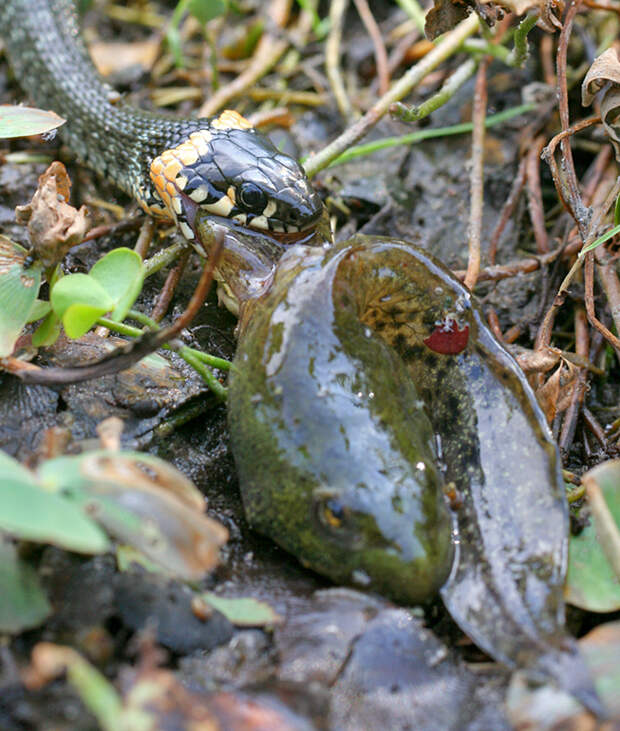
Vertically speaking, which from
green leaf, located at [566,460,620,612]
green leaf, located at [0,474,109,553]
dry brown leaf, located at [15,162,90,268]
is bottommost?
green leaf, located at [566,460,620,612]

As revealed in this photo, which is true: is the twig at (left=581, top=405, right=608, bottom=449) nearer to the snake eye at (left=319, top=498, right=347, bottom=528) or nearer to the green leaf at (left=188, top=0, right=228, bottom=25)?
the snake eye at (left=319, top=498, right=347, bottom=528)

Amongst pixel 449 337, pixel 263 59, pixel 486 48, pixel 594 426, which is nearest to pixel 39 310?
pixel 449 337

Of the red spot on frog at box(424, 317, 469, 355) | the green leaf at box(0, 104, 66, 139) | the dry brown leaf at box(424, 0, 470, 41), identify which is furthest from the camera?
the dry brown leaf at box(424, 0, 470, 41)

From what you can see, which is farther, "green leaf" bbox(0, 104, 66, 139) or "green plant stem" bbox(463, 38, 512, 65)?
"green plant stem" bbox(463, 38, 512, 65)

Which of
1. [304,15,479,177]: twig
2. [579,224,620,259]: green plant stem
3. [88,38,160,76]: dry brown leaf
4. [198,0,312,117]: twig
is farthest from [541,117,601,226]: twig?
[88,38,160,76]: dry brown leaf

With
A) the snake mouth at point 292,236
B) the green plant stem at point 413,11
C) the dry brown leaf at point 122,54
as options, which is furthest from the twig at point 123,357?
the dry brown leaf at point 122,54

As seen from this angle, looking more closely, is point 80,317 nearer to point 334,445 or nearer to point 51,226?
point 51,226
